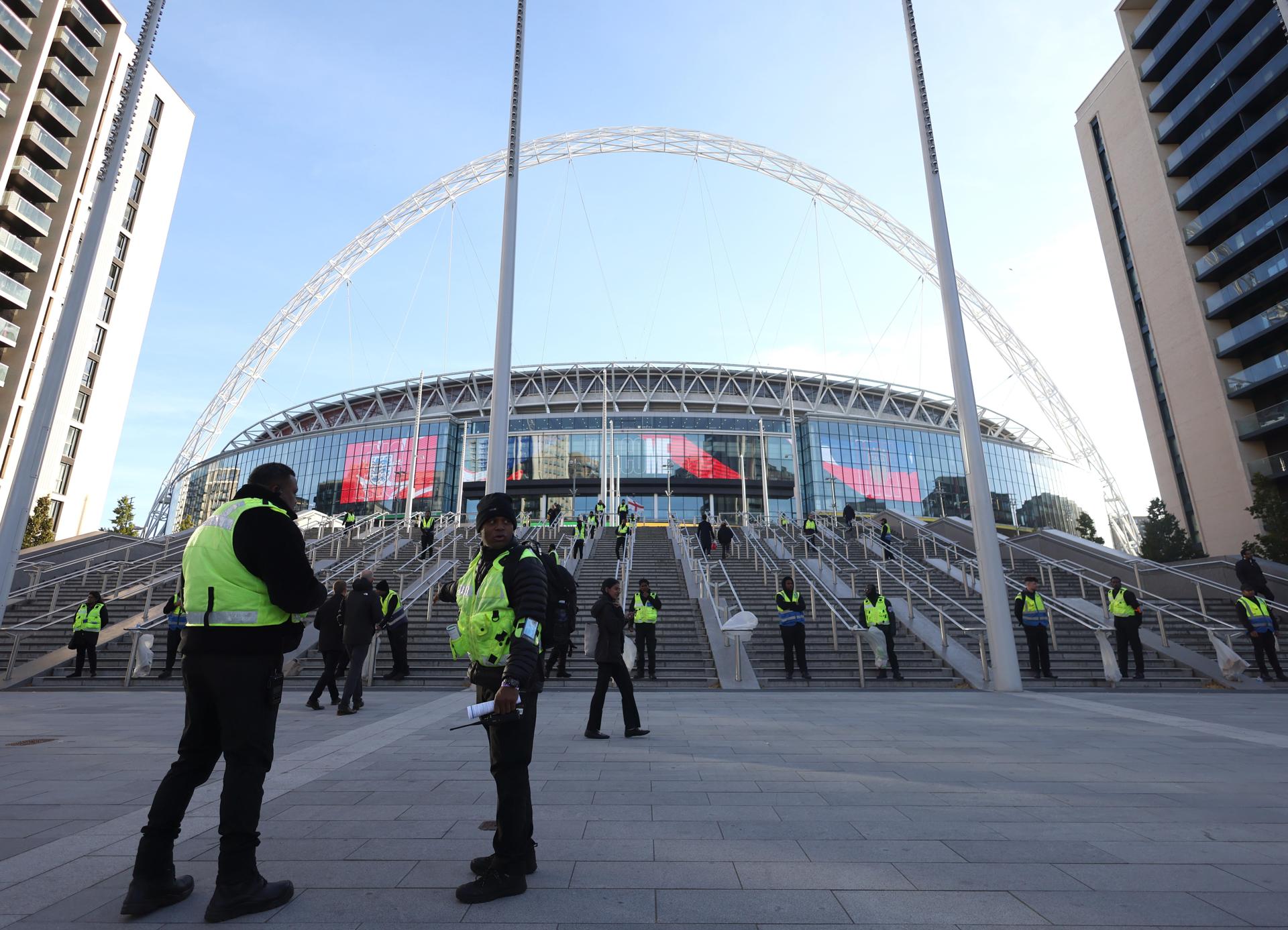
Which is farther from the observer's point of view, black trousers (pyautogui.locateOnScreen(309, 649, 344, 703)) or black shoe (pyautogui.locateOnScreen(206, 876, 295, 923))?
black trousers (pyautogui.locateOnScreen(309, 649, 344, 703))

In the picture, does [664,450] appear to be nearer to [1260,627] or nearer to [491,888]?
[1260,627]

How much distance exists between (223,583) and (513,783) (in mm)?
1588

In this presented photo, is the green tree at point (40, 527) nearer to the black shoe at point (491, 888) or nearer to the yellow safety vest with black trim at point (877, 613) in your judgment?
the yellow safety vest with black trim at point (877, 613)

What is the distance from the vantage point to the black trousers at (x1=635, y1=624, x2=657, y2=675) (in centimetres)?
1255

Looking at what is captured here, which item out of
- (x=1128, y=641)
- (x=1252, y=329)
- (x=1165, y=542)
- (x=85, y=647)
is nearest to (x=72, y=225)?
(x=85, y=647)

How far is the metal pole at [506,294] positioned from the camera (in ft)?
33.3

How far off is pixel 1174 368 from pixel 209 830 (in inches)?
2067

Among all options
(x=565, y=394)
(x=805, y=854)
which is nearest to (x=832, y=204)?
(x=565, y=394)

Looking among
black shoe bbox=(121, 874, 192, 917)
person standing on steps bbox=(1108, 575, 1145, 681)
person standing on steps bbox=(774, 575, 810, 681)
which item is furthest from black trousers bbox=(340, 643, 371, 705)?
person standing on steps bbox=(1108, 575, 1145, 681)

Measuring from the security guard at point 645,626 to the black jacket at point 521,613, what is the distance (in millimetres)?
9082

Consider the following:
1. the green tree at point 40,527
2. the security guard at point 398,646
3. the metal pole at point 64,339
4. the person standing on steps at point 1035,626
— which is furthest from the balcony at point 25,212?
the person standing on steps at point 1035,626

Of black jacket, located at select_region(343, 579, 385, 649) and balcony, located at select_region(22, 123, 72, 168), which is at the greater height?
balcony, located at select_region(22, 123, 72, 168)

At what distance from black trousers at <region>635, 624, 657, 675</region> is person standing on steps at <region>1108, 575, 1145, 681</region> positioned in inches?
331

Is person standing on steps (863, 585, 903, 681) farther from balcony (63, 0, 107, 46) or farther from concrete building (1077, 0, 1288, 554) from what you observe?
balcony (63, 0, 107, 46)
